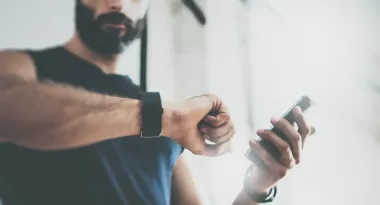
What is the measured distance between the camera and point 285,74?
1.05 m

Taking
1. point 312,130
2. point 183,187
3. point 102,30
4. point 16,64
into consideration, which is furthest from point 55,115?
point 312,130

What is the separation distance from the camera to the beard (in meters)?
0.86

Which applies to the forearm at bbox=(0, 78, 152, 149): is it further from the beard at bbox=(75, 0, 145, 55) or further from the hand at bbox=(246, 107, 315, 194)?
the hand at bbox=(246, 107, 315, 194)

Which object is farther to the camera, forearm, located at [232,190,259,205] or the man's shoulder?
forearm, located at [232,190,259,205]

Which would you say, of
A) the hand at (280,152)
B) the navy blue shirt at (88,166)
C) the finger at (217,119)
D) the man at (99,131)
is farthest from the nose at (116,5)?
the hand at (280,152)

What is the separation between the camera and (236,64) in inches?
41.8

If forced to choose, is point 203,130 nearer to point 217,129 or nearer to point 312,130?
point 217,129

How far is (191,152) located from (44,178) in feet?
0.97

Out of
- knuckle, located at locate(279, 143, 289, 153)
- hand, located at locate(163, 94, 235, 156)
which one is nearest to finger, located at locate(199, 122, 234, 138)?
hand, located at locate(163, 94, 235, 156)

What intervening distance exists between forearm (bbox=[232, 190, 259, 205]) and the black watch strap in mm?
248

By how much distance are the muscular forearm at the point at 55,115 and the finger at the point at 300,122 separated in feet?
1.15

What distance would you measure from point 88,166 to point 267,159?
356 mm

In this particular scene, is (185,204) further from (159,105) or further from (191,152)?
(159,105)

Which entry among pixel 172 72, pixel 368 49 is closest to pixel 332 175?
pixel 368 49
